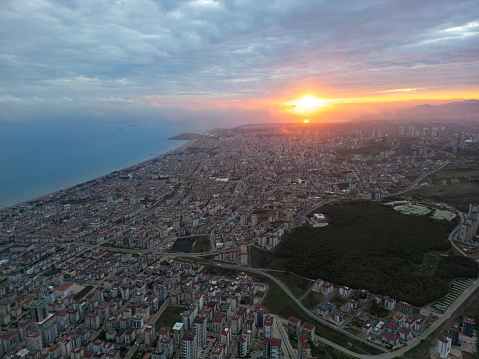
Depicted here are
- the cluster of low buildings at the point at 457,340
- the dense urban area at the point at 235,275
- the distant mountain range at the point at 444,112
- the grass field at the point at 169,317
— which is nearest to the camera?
the cluster of low buildings at the point at 457,340

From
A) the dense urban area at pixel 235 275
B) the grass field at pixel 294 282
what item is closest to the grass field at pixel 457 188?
the dense urban area at pixel 235 275

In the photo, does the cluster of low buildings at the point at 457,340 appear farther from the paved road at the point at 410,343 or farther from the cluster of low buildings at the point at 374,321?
the cluster of low buildings at the point at 374,321

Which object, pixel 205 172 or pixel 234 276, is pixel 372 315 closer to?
pixel 234 276

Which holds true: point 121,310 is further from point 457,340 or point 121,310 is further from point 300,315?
point 457,340

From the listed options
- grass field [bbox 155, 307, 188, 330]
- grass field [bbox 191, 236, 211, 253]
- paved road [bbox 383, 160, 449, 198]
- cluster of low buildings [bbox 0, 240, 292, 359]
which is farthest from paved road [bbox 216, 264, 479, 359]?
paved road [bbox 383, 160, 449, 198]

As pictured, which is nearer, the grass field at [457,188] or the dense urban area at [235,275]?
the dense urban area at [235,275]

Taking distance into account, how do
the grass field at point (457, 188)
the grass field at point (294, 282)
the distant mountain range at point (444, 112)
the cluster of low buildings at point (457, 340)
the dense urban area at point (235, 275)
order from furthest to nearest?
the distant mountain range at point (444, 112)
the grass field at point (457, 188)
the grass field at point (294, 282)
the dense urban area at point (235, 275)
the cluster of low buildings at point (457, 340)

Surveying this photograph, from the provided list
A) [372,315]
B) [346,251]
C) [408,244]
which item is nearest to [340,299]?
[372,315]
